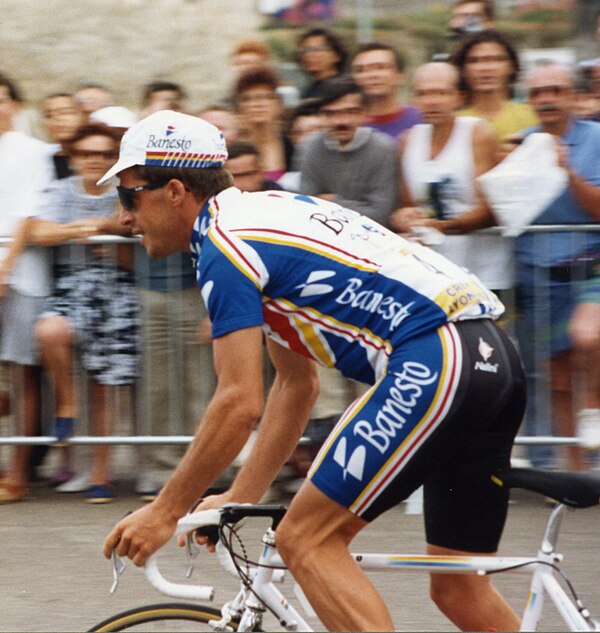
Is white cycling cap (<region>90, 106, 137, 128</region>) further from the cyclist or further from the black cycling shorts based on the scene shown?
the black cycling shorts

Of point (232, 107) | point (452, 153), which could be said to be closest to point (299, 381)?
point (452, 153)

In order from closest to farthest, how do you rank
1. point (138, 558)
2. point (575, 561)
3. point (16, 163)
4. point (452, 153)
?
point (138, 558), point (575, 561), point (452, 153), point (16, 163)

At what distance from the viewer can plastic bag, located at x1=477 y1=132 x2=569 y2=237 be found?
248 inches

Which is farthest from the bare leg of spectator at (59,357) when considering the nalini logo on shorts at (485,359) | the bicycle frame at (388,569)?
the nalini logo on shorts at (485,359)

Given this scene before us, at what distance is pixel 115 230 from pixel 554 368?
93.6 inches

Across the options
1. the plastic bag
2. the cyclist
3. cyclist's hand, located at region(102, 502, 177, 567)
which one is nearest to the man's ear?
the cyclist

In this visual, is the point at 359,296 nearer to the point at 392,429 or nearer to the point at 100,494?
the point at 392,429

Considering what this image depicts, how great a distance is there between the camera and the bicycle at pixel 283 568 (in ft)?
10.7

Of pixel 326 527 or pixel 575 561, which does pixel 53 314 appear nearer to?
pixel 575 561

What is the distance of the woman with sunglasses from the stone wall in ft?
29.6

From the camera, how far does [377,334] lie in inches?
135

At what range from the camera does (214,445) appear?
128 inches

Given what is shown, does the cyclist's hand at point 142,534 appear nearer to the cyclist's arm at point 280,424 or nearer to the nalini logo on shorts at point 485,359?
the cyclist's arm at point 280,424

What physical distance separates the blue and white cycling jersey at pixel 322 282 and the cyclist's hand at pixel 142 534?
505mm
